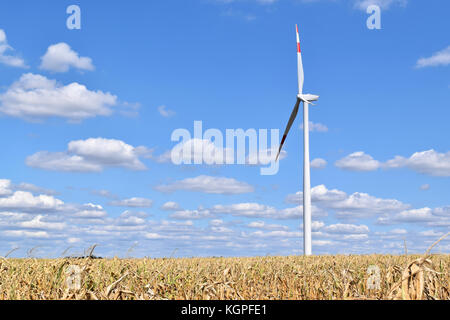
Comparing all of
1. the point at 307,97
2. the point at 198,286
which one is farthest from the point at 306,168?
the point at 198,286

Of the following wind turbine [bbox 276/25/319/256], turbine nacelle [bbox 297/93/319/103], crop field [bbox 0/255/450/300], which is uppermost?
turbine nacelle [bbox 297/93/319/103]

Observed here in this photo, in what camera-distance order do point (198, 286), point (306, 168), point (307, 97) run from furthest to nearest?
point (307, 97), point (306, 168), point (198, 286)

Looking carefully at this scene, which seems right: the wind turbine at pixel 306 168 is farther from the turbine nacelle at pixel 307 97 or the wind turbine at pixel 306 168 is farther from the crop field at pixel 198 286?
the crop field at pixel 198 286

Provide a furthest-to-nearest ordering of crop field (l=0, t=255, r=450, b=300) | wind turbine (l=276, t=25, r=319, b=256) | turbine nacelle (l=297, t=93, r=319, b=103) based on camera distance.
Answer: turbine nacelle (l=297, t=93, r=319, b=103), wind turbine (l=276, t=25, r=319, b=256), crop field (l=0, t=255, r=450, b=300)

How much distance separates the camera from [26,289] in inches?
313

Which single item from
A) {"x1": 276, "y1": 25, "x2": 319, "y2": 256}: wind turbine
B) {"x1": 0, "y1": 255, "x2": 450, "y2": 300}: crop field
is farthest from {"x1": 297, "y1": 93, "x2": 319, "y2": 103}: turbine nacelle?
{"x1": 0, "y1": 255, "x2": 450, "y2": 300}: crop field

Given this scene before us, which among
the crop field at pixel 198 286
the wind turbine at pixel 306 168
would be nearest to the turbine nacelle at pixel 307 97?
the wind turbine at pixel 306 168

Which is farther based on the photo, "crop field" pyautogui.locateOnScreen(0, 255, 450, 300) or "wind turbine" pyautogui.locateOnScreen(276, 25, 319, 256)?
"wind turbine" pyautogui.locateOnScreen(276, 25, 319, 256)

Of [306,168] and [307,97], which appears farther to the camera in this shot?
[307,97]

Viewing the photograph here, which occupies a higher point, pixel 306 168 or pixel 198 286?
pixel 306 168

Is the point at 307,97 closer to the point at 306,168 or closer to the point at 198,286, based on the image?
the point at 306,168

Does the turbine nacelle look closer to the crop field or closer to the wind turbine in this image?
the wind turbine
